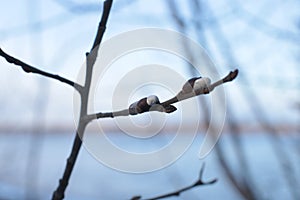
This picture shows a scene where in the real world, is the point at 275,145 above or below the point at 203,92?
above

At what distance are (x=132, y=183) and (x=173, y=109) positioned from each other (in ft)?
5.21

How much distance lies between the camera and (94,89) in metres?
0.30

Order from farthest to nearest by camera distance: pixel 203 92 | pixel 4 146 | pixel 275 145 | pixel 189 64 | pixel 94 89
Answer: pixel 4 146 < pixel 275 145 < pixel 189 64 < pixel 94 89 < pixel 203 92

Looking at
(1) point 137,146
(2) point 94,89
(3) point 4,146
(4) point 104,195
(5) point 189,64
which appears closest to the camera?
(2) point 94,89

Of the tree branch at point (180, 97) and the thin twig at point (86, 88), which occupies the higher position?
the thin twig at point (86, 88)

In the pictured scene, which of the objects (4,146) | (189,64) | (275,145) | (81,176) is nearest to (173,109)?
(189,64)

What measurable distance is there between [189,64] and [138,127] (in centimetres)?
31

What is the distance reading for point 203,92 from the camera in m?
0.20

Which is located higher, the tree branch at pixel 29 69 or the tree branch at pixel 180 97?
the tree branch at pixel 29 69

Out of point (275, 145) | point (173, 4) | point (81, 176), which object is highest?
point (81, 176)

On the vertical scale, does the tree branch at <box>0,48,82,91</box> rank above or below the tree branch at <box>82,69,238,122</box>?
above

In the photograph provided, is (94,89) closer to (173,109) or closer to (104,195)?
(173,109)

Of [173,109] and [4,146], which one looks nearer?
[173,109]

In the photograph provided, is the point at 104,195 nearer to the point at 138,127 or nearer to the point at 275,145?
the point at 275,145
